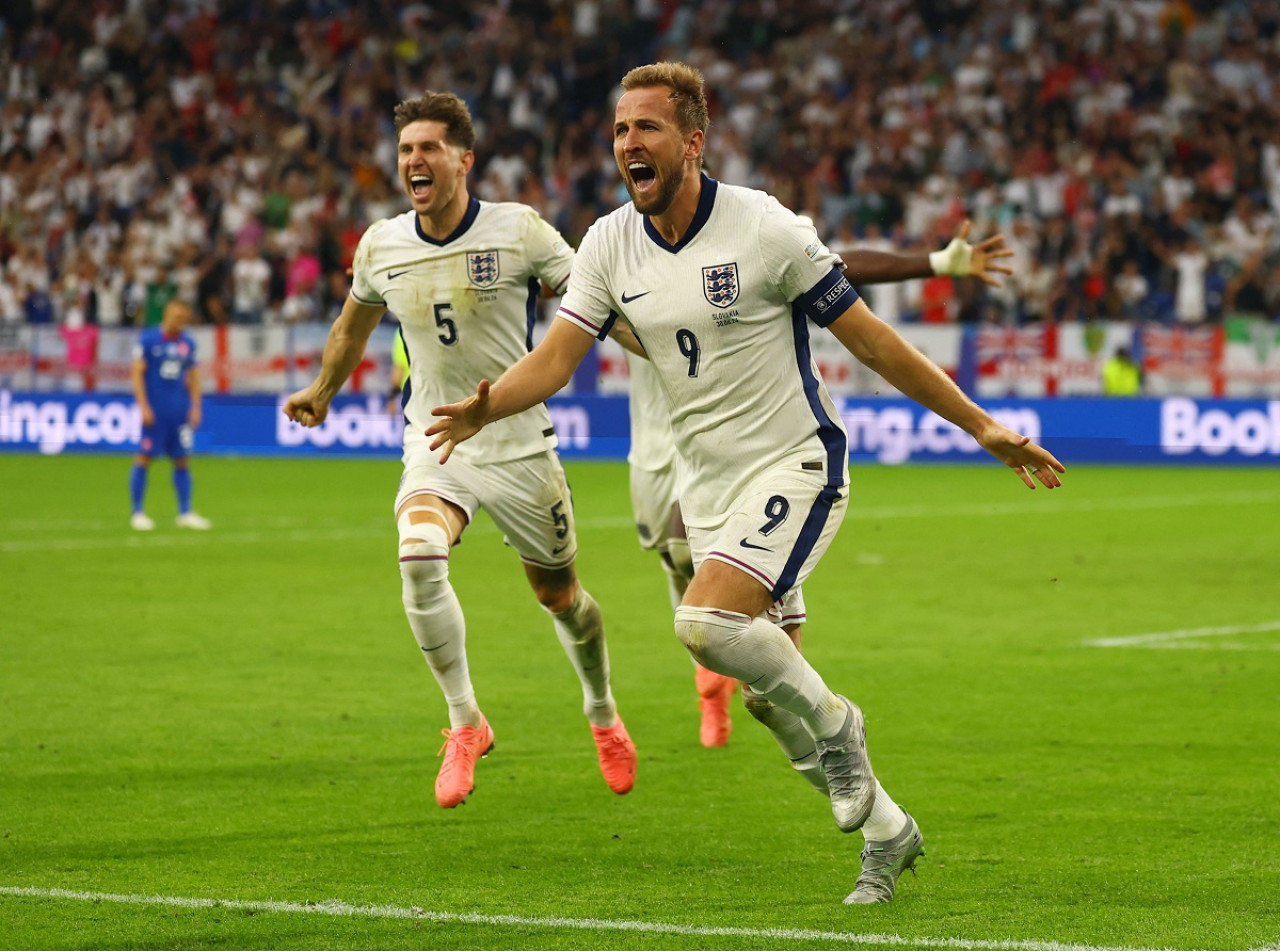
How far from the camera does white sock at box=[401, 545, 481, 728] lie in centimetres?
688

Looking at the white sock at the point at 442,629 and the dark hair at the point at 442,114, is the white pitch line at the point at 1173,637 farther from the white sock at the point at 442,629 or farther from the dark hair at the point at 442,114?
the dark hair at the point at 442,114

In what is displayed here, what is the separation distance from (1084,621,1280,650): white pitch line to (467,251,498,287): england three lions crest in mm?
4903

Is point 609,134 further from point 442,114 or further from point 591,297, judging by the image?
point 591,297

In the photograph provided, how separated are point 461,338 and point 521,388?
1704 mm

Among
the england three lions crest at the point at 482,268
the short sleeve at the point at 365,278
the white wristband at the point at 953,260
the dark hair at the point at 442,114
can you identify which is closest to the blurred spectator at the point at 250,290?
the white wristband at the point at 953,260

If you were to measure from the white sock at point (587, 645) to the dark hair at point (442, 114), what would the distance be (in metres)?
1.80

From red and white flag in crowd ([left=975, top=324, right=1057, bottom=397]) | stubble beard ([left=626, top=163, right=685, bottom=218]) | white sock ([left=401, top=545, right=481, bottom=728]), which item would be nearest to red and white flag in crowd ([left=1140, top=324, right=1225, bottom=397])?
red and white flag in crowd ([left=975, top=324, right=1057, bottom=397])

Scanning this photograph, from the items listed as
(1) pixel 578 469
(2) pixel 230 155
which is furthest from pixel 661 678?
(2) pixel 230 155

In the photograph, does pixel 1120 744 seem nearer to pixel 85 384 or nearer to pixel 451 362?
pixel 451 362

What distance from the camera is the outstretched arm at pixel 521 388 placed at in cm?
538

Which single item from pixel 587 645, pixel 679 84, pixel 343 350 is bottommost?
pixel 587 645

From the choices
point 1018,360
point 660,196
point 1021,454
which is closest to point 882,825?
point 1021,454

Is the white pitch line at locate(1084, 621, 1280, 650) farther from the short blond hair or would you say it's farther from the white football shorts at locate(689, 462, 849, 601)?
the short blond hair

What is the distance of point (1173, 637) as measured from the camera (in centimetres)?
1106
